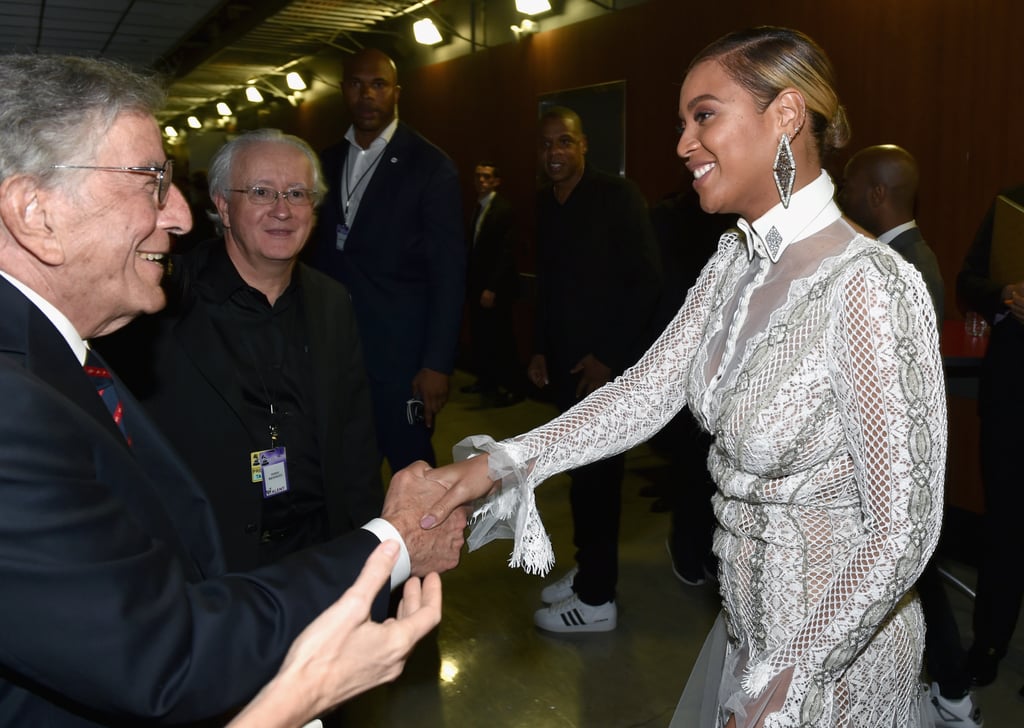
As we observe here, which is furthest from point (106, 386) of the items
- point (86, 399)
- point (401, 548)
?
point (401, 548)

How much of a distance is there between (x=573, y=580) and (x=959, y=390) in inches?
90.4

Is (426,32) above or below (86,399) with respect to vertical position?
above

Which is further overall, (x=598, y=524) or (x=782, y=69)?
(x=598, y=524)

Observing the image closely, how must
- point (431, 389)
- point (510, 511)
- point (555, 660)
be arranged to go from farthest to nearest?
point (555, 660), point (431, 389), point (510, 511)

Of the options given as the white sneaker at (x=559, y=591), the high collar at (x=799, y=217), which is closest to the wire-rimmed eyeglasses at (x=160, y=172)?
the high collar at (x=799, y=217)

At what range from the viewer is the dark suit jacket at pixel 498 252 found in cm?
765

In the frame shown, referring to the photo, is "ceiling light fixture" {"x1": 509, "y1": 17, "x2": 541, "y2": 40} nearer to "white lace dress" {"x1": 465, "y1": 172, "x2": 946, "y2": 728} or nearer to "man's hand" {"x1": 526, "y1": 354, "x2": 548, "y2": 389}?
"man's hand" {"x1": 526, "y1": 354, "x2": 548, "y2": 389}

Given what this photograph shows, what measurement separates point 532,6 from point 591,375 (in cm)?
525

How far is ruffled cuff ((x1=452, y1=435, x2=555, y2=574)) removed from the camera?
66.2 inches

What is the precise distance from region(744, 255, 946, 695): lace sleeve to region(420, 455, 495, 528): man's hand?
0.64 metres

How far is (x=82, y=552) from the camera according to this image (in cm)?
96

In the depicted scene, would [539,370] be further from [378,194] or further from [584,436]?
[584,436]

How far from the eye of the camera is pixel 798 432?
4.70 feet

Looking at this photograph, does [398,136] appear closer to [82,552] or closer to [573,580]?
[573,580]
